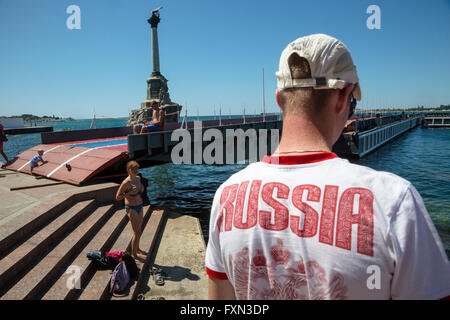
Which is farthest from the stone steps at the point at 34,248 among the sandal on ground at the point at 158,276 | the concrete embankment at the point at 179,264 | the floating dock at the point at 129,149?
the floating dock at the point at 129,149

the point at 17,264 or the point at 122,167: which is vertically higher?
the point at 122,167

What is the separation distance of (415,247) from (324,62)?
775mm

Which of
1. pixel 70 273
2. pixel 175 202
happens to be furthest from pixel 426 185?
pixel 70 273

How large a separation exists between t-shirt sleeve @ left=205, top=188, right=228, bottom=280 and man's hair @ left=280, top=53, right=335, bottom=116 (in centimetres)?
57

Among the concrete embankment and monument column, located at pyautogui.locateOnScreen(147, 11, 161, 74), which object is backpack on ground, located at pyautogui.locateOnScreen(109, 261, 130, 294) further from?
monument column, located at pyautogui.locateOnScreen(147, 11, 161, 74)

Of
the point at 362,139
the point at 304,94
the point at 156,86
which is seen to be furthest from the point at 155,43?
the point at 304,94

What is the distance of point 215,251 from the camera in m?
1.25

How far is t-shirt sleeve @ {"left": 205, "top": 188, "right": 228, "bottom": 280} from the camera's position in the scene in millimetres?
1218

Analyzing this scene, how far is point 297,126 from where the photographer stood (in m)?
1.13

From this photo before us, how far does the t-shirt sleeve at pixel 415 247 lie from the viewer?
0.84 m

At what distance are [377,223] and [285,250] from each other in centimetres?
36

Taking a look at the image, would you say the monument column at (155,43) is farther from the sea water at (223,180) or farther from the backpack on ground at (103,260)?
the backpack on ground at (103,260)

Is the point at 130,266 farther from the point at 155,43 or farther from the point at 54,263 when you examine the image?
the point at 155,43
